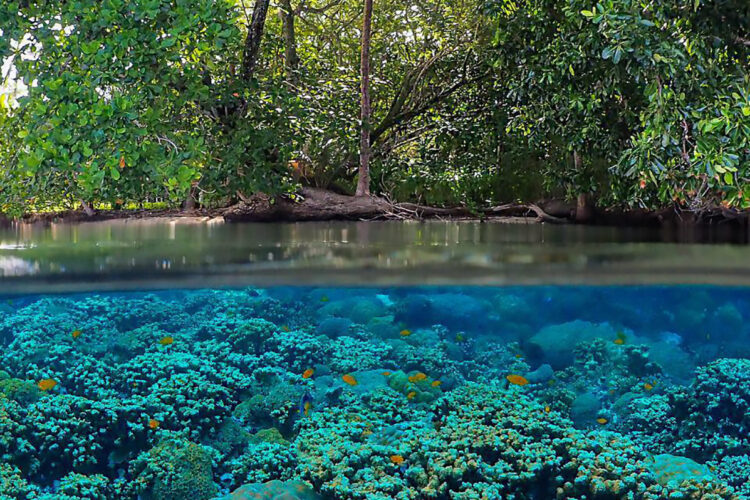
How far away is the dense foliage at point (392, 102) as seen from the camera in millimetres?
6902

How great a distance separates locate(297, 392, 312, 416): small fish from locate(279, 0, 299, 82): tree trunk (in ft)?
19.7

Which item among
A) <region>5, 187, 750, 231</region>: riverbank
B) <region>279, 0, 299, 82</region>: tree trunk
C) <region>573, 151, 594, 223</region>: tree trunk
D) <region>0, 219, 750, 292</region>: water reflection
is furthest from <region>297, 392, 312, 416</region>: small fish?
<region>573, 151, 594, 223</region>: tree trunk

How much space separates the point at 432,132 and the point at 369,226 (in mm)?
2211

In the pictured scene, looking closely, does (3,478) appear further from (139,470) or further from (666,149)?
(666,149)

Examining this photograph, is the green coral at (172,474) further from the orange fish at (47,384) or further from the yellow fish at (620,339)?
the yellow fish at (620,339)

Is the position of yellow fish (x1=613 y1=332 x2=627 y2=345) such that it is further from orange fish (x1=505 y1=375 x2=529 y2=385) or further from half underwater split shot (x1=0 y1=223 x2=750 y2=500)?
orange fish (x1=505 y1=375 x2=529 y2=385)

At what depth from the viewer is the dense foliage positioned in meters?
6.90

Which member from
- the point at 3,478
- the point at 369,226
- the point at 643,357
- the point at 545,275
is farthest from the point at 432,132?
the point at 3,478

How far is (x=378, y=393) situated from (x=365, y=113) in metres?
5.14

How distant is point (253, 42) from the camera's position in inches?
461

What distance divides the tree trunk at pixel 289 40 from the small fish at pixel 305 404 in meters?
6.02

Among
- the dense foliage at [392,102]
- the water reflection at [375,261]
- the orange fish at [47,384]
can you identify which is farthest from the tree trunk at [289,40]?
the orange fish at [47,384]

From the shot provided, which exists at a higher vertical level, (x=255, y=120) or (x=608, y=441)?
(x=255, y=120)

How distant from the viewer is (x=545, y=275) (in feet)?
31.6
